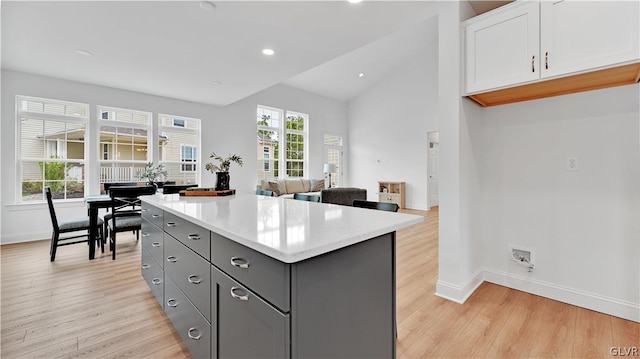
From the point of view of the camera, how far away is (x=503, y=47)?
6.58 feet

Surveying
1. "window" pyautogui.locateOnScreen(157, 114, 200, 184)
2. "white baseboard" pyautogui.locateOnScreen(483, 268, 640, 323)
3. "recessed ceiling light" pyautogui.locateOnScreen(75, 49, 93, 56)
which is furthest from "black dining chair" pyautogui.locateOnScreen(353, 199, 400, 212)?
"window" pyautogui.locateOnScreen(157, 114, 200, 184)

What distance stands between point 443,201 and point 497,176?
2.07ft

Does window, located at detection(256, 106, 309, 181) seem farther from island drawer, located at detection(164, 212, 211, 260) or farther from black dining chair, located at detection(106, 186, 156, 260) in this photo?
island drawer, located at detection(164, 212, 211, 260)

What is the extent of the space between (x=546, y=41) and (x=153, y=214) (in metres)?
3.09

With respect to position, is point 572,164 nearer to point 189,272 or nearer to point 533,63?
point 533,63

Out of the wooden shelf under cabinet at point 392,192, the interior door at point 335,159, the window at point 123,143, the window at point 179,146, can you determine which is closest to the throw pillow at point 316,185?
the interior door at point 335,159

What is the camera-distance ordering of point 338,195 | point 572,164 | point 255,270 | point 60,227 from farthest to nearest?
1. point 338,195
2. point 60,227
3. point 572,164
4. point 255,270

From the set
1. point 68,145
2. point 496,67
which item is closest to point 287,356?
point 496,67

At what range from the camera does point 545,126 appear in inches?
87.7

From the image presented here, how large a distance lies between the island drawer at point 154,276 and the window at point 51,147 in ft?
11.5

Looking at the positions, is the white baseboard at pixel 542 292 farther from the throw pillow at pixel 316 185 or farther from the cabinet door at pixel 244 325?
the throw pillow at pixel 316 185

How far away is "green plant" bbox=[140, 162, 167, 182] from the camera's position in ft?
16.2

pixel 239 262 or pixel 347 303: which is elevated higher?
pixel 239 262

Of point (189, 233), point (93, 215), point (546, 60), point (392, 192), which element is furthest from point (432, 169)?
point (93, 215)
